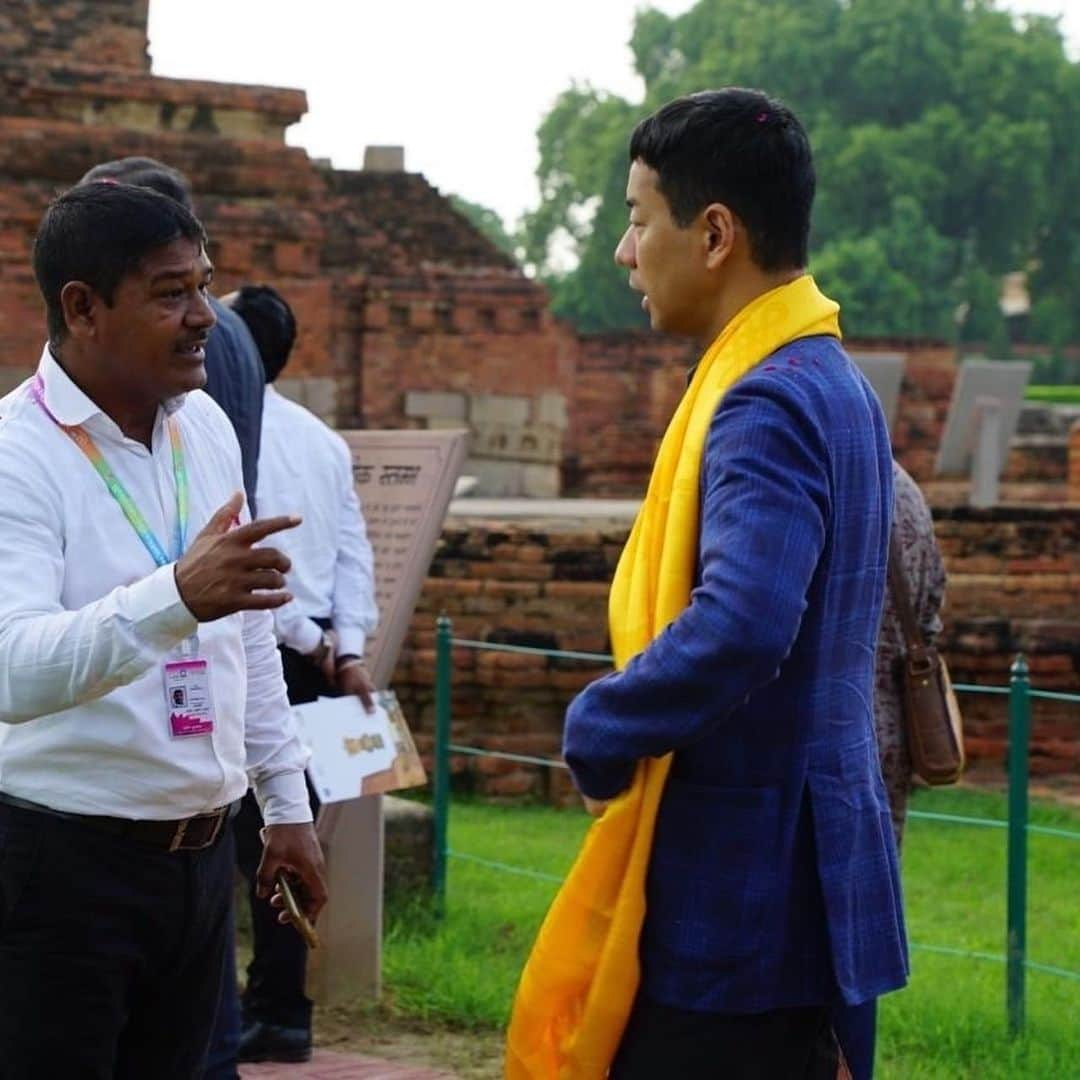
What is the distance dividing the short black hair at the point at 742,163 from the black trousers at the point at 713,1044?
0.76 meters

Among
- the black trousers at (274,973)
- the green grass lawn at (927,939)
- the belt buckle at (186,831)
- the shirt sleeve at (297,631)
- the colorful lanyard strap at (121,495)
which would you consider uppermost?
the colorful lanyard strap at (121,495)

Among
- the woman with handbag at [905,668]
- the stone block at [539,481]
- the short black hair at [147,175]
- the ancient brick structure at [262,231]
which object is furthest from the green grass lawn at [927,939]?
the stone block at [539,481]

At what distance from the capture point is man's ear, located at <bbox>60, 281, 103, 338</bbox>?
8.25 ft

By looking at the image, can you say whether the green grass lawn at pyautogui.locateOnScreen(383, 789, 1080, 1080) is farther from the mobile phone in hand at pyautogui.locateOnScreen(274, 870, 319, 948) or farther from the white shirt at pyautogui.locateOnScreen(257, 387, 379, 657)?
the mobile phone in hand at pyautogui.locateOnScreen(274, 870, 319, 948)

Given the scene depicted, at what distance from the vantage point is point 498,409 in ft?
48.1

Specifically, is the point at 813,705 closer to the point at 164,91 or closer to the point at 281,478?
the point at 281,478

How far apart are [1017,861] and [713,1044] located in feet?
8.60

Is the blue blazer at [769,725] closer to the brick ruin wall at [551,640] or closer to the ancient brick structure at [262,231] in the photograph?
the brick ruin wall at [551,640]

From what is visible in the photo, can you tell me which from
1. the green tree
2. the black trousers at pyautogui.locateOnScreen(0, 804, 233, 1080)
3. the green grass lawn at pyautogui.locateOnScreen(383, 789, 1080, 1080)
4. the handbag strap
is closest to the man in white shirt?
the black trousers at pyautogui.locateOnScreen(0, 804, 233, 1080)

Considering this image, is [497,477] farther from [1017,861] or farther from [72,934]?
[72,934]

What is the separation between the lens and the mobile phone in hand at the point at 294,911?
2.77m

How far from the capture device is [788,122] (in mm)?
2301

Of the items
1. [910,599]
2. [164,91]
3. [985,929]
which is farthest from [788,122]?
[164,91]

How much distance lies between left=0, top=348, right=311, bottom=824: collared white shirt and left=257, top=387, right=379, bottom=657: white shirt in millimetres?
1860
